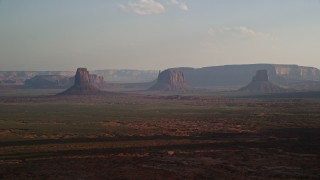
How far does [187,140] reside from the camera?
48406 millimetres

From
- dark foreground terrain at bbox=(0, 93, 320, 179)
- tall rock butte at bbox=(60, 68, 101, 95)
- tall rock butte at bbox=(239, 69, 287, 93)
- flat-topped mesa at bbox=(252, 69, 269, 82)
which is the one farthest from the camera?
flat-topped mesa at bbox=(252, 69, 269, 82)

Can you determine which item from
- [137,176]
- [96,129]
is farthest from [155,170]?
[96,129]

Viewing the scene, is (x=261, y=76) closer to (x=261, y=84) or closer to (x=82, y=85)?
(x=261, y=84)

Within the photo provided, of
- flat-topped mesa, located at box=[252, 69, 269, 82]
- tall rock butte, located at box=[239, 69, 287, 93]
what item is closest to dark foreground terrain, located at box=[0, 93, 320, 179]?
tall rock butte, located at box=[239, 69, 287, 93]

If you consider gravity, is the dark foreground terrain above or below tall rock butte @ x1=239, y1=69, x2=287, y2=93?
below

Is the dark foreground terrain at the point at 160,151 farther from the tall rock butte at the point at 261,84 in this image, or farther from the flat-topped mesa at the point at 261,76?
the flat-topped mesa at the point at 261,76

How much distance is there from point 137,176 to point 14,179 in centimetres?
864

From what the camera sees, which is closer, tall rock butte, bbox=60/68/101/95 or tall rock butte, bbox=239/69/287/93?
tall rock butte, bbox=60/68/101/95

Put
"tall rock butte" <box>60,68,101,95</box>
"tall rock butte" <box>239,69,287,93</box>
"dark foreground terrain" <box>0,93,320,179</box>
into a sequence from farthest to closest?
1. "tall rock butte" <box>239,69,287,93</box>
2. "tall rock butte" <box>60,68,101,95</box>
3. "dark foreground terrain" <box>0,93,320,179</box>

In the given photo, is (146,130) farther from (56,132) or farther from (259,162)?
(259,162)

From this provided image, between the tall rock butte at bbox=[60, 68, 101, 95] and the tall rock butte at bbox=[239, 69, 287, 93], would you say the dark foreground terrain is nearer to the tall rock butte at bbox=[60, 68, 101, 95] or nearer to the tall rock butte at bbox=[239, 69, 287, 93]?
the tall rock butte at bbox=[60, 68, 101, 95]

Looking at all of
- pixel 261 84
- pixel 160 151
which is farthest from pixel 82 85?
pixel 160 151

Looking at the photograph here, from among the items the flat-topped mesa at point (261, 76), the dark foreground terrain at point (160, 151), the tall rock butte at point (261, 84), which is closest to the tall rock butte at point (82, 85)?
the tall rock butte at point (261, 84)

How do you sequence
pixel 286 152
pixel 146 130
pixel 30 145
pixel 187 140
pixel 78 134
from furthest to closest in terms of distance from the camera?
pixel 146 130 → pixel 78 134 → pixel 187 140 → pixel 30 145 → pixel 286 152
